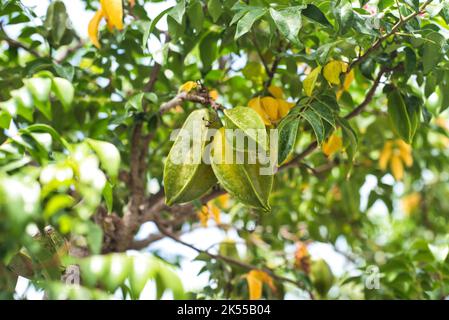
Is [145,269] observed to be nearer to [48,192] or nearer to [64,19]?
[48,192]

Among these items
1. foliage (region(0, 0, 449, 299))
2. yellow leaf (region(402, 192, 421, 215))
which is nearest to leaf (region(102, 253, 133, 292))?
foliage (region(0, 0, 449, 299))

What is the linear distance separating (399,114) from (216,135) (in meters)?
0.52

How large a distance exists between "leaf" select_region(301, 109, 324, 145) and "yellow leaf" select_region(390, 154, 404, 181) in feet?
3.37

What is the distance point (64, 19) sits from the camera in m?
1.74

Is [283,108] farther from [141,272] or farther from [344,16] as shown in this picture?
[141,272]

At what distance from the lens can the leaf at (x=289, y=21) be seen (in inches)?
48.3

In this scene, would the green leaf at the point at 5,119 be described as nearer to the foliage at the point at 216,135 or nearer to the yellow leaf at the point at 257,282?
the foliage at the point at 216,135

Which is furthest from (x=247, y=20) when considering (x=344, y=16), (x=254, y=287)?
(x=254, y=287)

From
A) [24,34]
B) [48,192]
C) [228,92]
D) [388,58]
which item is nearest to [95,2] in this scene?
[24,34]

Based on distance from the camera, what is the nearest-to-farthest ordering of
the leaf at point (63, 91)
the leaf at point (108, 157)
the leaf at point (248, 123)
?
1. the leaf at point (108, 157)
2. the leaf at point (63, 91)
3. the leaf at point (248, 123)

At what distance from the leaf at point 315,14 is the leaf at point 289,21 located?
0.05 meters

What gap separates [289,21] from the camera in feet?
4.08

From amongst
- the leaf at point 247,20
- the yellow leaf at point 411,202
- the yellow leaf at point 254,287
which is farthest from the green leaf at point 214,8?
the yellow leaf at point 411,202
